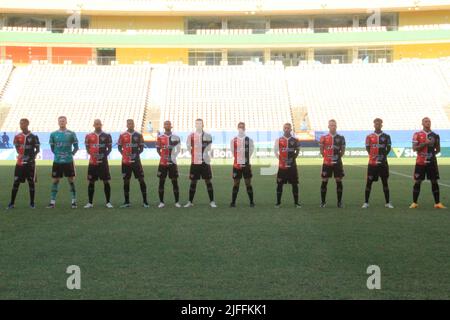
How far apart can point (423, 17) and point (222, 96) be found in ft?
64.6

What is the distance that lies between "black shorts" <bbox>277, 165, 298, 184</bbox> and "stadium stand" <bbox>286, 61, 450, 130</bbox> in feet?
98.4

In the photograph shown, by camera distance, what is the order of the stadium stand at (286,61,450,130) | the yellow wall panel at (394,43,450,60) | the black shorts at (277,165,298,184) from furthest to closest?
the yellow wall panel at (394,43,450,60), the stadium stand at (286,61,450,130), the black shorts at (277,165,298,184)

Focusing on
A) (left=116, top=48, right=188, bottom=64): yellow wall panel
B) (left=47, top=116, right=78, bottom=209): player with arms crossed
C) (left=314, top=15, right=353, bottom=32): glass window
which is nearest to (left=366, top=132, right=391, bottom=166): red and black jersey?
(left=47, top=116, right=78, bottom=209): player with arms crossed

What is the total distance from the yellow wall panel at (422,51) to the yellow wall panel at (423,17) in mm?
1991

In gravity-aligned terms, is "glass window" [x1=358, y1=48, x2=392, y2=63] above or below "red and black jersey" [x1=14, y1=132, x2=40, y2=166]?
above

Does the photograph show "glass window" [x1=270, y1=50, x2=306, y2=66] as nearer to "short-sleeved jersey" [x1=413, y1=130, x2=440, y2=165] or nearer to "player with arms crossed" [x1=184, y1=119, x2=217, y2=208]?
"player with arms crossed" [x1=184, y1=119, x2=217, y2=208]

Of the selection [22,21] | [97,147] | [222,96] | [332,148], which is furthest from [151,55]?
[332,148]

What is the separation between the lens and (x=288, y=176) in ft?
47.4

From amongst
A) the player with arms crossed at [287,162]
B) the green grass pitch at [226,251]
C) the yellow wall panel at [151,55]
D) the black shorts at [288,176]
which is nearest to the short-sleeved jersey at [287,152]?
the player with arms crossed at [287,162]

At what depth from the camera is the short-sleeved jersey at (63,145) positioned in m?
14.4

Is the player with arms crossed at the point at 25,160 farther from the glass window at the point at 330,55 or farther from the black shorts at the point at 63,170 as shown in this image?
the glass window at the point at 330,55

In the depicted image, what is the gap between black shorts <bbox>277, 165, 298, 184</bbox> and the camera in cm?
1444

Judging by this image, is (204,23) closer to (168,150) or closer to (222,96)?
(222,96)
